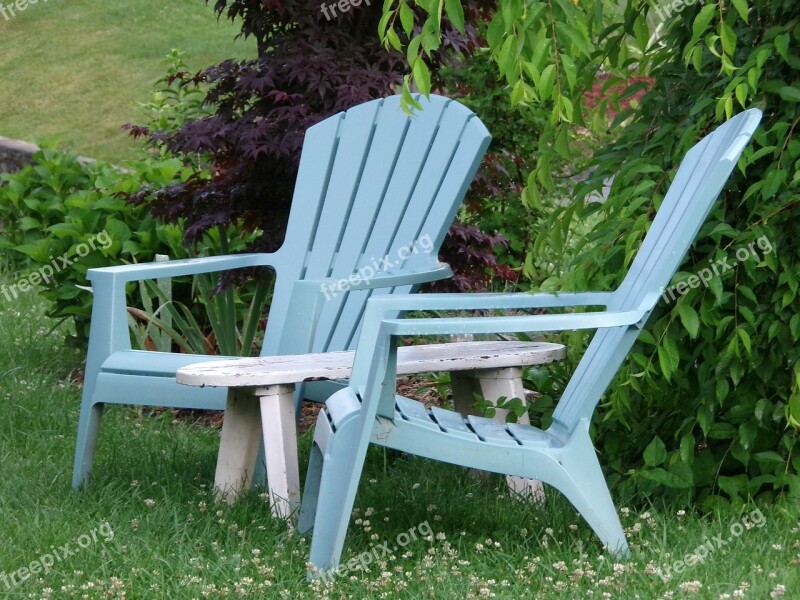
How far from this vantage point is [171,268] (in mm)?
3230

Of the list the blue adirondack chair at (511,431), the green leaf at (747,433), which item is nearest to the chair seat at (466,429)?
the blue adirondack chair at (511,431)

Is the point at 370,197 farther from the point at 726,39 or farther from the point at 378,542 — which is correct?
the point at 726,39

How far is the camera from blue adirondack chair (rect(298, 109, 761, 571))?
229 cm

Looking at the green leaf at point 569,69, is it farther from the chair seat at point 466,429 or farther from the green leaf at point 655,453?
the green leaf at point 655,453

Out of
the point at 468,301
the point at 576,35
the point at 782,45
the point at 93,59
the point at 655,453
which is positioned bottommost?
the point at 93,59

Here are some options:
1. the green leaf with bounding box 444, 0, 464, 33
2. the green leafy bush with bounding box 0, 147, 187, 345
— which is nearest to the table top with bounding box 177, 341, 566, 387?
the green leaf with bounding box 444, 0, 464, 33

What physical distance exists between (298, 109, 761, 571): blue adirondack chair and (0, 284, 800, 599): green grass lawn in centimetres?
15

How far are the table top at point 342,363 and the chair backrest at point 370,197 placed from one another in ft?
0.92

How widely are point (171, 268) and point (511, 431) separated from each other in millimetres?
1229

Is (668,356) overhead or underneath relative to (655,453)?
overhead

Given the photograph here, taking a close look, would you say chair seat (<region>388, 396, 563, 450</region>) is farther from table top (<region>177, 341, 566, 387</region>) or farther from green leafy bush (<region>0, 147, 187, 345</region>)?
green leafy bush (<region>0, 147, 187, 345</region>)

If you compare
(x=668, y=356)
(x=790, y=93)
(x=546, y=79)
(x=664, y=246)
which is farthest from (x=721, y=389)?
(x=546, y=79)

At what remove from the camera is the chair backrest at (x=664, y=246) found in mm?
2355

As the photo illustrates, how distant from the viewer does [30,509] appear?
9.74ft
